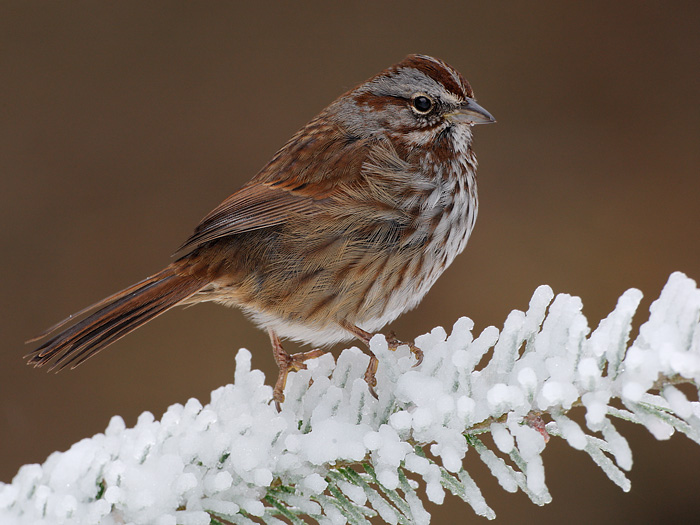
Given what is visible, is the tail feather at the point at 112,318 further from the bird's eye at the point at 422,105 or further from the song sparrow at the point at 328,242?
the bird's eye at the point at 422,105

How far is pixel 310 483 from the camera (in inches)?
50.6

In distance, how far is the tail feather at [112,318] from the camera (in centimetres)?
190

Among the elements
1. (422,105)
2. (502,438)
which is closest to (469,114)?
(422,105)

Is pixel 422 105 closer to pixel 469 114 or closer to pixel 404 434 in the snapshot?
pixel 469 114

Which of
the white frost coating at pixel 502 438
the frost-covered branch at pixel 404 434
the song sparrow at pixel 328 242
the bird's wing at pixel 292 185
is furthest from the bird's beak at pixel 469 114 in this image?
the white frost coating at pixel 502 438

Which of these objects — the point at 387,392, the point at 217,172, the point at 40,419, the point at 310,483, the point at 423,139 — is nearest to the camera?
the point at 310,483

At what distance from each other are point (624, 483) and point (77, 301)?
3.34 metres

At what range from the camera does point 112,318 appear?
208 cm

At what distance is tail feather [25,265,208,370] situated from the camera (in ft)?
6.22

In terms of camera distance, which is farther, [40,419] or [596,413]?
[40,419]

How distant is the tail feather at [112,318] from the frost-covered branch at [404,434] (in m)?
0.48

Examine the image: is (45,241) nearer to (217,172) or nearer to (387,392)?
(217,172)

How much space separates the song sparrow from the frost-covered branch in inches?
28.9

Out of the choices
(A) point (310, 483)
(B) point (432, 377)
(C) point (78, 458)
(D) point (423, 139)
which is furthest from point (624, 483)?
(D) point (423, 139)
